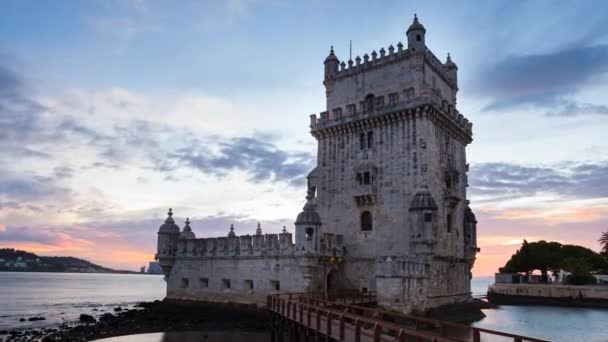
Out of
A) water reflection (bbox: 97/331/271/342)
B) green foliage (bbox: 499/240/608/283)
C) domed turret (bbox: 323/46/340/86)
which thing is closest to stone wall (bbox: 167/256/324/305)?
water reflection (bbox: 97/331/271/342)

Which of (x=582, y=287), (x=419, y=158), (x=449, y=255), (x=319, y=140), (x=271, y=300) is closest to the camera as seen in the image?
(x=271, y=300)

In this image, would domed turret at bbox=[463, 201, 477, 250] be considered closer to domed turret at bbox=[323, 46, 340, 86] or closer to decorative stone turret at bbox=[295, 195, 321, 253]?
decorative stone turret at bbox=[295, 195, 321, 253]

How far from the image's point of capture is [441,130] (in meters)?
37.4

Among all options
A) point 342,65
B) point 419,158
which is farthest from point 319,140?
point 419,158

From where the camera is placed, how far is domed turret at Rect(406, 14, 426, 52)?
1421 inches

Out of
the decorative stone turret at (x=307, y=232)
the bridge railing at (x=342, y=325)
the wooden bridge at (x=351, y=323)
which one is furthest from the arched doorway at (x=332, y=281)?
the bridge railing at (x=342, y=325)

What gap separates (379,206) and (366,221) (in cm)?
171

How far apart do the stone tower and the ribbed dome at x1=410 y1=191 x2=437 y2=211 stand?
0.07 m

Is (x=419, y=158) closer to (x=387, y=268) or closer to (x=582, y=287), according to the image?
(x=387, y=268)

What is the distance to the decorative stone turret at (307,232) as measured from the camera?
33.5 meters

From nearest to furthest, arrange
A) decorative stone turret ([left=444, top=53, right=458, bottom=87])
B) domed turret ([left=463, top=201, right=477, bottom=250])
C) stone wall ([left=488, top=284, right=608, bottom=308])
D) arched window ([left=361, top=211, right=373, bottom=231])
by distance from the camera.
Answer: arched window ([left=361, top=211, right=373, bottom=231])
domed turret ([left=463, top=201, right=477, bottom=250])
decorative stone turret ([left=444, top=53, right=458, bottom=87])
stone wall ([left=488, top=284, right=608, bottom=308])

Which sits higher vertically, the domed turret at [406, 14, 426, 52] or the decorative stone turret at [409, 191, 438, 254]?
the domed turret at [406, 14, 426, 52]

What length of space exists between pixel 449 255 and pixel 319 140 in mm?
13716

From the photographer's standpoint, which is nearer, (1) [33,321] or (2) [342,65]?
(2) [342,65]
